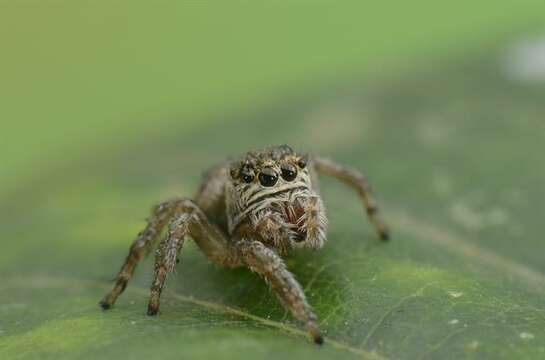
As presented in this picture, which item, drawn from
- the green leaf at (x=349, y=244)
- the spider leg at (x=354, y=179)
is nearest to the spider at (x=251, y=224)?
the green leaf at (x=349, y=244)

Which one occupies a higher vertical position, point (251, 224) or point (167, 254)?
point (251, 224)

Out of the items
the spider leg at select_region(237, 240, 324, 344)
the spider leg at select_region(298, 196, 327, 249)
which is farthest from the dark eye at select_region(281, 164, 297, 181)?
the spider leg at select_region(237, 240, 324, 344)

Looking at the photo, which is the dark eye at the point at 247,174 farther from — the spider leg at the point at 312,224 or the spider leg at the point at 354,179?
the spider leg at the point at 354,179

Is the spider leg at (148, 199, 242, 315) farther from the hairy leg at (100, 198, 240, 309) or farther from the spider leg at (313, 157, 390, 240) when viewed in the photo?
the spider leg at (313, 157, 390, 240)

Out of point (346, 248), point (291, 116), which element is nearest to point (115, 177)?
point (291, 116)

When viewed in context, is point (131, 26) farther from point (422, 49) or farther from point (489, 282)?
point (489, 282)

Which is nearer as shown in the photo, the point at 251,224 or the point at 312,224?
the point at 312,224

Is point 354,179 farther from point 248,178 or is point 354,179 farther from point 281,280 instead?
point 281,280

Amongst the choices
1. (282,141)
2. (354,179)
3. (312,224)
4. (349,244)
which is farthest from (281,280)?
(282,141)
